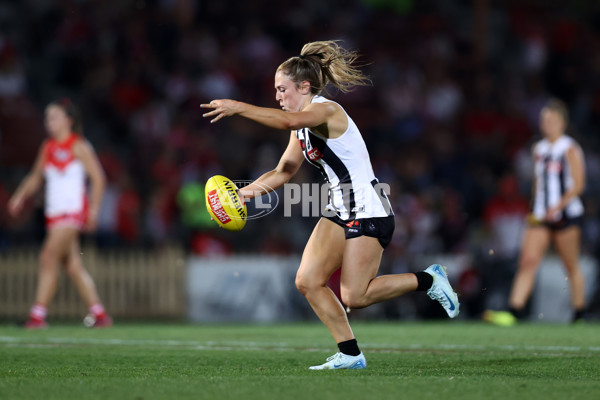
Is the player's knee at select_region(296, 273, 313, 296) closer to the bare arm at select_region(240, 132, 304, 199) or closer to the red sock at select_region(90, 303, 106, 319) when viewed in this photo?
the bare arm at select_region(240, 132, 304, 199)

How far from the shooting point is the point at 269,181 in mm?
6988

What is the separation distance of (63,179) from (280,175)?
193 inches

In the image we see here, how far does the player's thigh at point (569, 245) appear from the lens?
37.9 ft

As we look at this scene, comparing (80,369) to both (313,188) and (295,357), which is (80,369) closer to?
(295,357)

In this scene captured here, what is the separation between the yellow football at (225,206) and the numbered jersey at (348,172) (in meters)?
0.64

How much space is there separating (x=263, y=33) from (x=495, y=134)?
4.88 metres

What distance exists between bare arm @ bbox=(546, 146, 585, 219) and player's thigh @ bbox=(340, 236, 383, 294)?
18.3 feet

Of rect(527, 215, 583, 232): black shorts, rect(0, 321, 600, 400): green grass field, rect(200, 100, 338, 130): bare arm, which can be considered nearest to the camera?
rect(0, 321, 600, 400): green grass field

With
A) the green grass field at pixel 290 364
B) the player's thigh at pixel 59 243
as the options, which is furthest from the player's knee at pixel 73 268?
the green grass field at pixel 290 364

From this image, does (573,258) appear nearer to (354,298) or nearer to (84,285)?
(354,298)

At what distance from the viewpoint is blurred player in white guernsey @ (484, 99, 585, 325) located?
37.8ft

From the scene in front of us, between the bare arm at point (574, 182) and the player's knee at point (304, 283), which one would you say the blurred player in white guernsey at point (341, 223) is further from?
the bare arm at point (574, 182)

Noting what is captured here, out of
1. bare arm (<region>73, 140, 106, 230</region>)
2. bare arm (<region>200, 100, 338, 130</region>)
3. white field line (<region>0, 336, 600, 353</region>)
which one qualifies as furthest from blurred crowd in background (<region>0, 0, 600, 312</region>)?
bare arm (<region>200, 100, 338, 130</region>)

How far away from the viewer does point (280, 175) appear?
7.02 m
